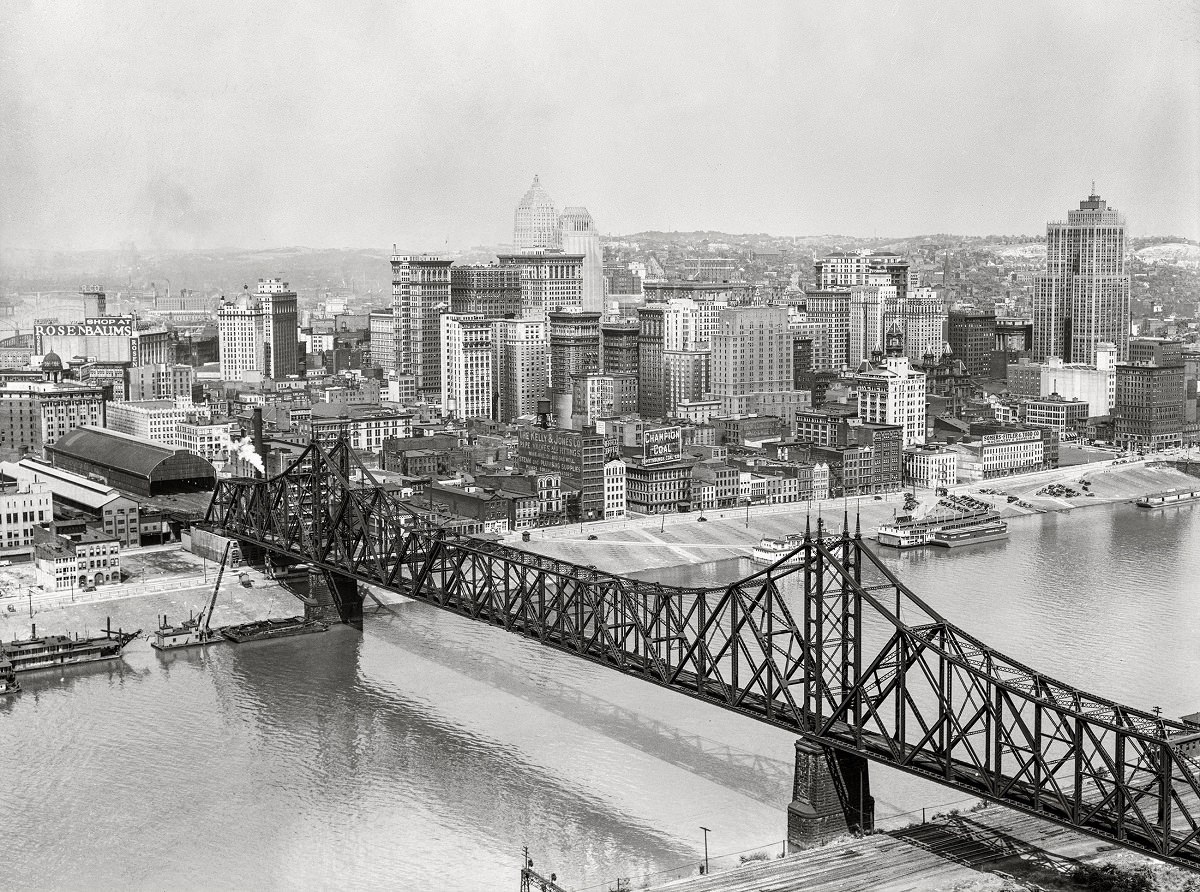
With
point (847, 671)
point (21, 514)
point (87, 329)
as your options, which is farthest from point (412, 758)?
point (87, 329)

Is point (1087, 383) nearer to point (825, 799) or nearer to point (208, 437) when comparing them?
point (208, 437)

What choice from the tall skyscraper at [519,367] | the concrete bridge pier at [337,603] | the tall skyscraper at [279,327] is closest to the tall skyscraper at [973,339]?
the tall skyscraper at [519,367]

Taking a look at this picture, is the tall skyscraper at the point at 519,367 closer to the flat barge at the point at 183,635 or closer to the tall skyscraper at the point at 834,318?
the tall skyscraper at the point at 834,318

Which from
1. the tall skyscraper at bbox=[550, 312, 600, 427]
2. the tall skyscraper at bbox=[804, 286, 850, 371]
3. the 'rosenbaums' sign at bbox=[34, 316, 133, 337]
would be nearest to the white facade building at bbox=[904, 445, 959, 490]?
the tall skyscraper at bbox=[550, 312, 600, 427]

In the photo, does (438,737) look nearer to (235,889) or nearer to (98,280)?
(235,889)


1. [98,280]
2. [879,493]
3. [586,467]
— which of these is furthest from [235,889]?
[98,280]
